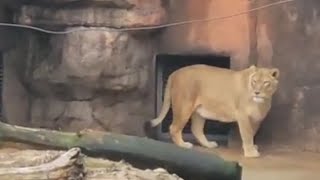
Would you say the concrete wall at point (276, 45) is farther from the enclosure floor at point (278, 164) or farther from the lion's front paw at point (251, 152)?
the lion's front paw at point (251, 152)

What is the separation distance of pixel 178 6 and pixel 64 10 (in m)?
0.87

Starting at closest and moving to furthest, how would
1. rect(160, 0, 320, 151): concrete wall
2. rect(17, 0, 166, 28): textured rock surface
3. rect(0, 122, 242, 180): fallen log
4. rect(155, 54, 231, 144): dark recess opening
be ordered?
rect(0, 122, 242, 180): fallen log, rect(17, 0, 166, 28): textured rock surface, rect(160, 0, 320, 151): concrete wall, rect(155, 54, 231, 144): dark recess opening

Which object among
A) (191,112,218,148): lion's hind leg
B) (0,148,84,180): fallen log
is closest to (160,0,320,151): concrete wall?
(191,112,218,148): lion's hind leg

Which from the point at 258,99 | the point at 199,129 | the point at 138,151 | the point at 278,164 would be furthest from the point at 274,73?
the point at 138,151

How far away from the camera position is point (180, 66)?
6.24 meters

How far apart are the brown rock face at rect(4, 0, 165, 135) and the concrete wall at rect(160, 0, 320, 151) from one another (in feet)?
0.99

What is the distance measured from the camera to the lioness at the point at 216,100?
556 centimetres

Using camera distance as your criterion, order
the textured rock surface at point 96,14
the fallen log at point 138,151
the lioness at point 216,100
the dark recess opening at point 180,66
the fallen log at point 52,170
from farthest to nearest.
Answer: the dark recess opening at point 180,66 → the lioness at point 216,100 → the textured rock surface at point 96,14 → the fallen log at point 138,151 → the fallen log at point 52,170

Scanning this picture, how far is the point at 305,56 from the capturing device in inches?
227

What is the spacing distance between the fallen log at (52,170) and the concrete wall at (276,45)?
10.7ft

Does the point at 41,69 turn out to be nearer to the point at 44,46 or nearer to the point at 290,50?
the point at 44,46

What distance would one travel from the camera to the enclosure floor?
4879 millimetres

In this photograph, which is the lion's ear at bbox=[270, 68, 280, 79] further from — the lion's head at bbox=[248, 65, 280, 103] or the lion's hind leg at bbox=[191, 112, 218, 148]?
the lion's hind leg at bbox=[191, 112, 218, 148]

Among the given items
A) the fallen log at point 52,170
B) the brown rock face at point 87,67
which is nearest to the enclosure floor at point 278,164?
the brown rock face at point 87,67
